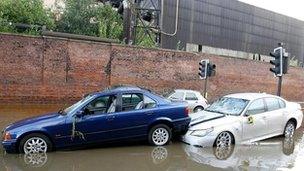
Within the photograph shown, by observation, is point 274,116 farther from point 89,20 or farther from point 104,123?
point 89,20

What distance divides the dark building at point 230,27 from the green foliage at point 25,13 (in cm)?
1036

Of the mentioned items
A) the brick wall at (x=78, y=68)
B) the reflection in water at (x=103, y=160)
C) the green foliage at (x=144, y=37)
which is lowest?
the reflection in water at (x=103, y=160)

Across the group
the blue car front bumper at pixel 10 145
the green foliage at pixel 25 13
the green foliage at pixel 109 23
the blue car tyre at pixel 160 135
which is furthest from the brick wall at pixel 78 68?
the blue car tyre at pixel 160 135

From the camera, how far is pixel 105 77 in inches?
957

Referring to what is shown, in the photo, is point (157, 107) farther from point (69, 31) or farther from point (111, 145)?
point (69, 31)

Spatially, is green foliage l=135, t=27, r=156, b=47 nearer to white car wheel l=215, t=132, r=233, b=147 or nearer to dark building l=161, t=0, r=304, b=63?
dark building l=161, t=0, r=304, b=63

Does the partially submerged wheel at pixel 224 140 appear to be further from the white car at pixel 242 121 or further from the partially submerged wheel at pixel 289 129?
the partially submerged wheel at pixel 289 129

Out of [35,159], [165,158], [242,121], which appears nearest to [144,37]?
[242,121]

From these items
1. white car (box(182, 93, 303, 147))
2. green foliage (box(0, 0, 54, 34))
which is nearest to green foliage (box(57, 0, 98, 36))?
green foliage (box(0, 0, 54, 34))

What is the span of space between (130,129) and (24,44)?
1133cm

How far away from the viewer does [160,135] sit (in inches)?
495

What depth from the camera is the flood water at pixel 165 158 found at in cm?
1006

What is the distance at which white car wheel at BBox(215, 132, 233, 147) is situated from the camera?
1257cm

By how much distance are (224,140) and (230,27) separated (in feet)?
105
